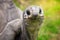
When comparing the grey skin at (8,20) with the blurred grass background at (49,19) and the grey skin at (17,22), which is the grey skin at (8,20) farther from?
the blurred grass background at (49,19)

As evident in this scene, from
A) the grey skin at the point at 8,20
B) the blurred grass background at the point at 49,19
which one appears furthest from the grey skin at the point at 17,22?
the blurred grass background at the point at 49,19

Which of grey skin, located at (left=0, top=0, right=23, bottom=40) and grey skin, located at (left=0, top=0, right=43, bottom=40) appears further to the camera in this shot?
grey skin, located at (left=0, top=0, right=23, bottom=40)

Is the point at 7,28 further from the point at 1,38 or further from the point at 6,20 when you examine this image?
the point at 6,20

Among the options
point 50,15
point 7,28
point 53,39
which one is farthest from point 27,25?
point 50,15

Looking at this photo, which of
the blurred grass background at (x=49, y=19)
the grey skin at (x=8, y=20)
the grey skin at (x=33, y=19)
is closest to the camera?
the grey skin at (x=33, y=19)

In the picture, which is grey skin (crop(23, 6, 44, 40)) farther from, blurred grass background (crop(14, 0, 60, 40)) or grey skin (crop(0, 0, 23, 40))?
blurred grass background (crop(14, 0, 60, 40))

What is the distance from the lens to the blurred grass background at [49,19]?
9.22 feet

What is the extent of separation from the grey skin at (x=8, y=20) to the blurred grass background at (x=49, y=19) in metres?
0.76

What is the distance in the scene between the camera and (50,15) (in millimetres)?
3230

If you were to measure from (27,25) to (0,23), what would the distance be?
430 millimetres

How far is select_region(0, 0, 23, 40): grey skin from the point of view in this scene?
1479 mm

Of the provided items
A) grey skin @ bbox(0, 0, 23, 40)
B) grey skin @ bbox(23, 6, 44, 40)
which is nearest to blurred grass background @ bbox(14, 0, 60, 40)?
grey skin @ bbox(0, 0, 23, 40)

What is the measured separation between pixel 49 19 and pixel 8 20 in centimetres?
149

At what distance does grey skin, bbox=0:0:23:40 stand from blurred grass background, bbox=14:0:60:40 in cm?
76
